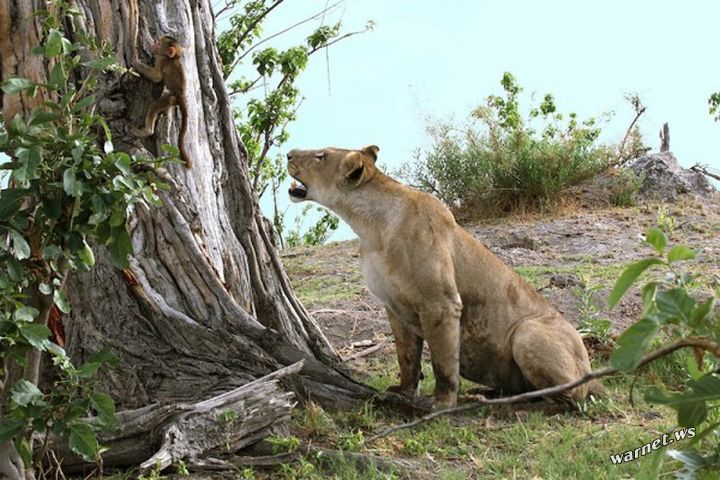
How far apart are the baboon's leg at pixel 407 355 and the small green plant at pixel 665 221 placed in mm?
6601

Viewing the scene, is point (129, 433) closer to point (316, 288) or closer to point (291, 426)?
point (291, 426)

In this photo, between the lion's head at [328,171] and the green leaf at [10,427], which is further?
the lion's head at [328,171]

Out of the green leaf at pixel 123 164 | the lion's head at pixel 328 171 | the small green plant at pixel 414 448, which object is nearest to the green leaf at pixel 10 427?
the green leaf at pixel 123 164

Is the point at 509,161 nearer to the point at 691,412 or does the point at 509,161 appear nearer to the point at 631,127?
the point at 631,127

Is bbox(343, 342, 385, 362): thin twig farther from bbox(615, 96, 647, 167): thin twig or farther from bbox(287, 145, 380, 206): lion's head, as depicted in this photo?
bbox(615, 96, 647, 167): thin twig

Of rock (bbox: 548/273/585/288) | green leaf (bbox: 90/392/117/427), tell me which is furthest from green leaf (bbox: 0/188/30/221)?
rock (bbox: 548/273/585/288)

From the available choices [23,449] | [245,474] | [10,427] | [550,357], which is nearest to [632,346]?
[10,427]

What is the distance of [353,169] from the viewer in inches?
267

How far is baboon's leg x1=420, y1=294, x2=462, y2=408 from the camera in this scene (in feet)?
20.9

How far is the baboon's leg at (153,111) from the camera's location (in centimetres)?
635

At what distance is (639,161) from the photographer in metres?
15.5

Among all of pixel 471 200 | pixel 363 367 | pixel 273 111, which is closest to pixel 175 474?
pixel 363 367

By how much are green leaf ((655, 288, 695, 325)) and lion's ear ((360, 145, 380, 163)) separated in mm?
5315

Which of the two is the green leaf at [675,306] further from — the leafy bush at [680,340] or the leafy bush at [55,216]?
the leafy bush at [55,216]
